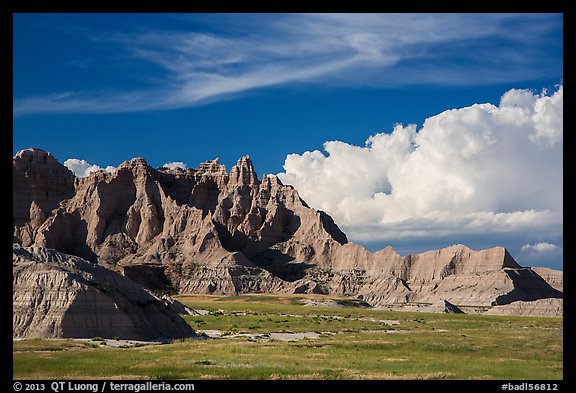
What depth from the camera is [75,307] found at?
170ft

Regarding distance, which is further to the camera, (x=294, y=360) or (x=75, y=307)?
(x=75, y=307)

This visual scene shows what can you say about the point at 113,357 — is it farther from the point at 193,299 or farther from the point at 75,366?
the point at 193,299

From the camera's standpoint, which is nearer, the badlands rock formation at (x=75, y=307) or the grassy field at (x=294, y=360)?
the grassy field at (x=294, y=360)

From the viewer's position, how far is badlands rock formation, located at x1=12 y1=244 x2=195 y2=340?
50656 mm

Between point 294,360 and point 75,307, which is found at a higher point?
point 75,307

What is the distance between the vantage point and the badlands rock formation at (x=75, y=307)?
50.7m

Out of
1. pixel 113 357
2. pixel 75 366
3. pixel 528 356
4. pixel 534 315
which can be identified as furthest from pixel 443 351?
pixel 534 315

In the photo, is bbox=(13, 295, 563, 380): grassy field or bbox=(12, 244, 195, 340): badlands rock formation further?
bbox=(12, 244, 195, 340): badlands rock formation

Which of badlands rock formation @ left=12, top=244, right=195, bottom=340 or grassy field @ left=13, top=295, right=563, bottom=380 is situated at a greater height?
badlands rock formation @ left=12, top=244, right=195, bottom=340

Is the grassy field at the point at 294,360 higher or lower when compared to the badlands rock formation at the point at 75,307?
lower

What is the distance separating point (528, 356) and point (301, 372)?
20.0 m

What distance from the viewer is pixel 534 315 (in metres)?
141
